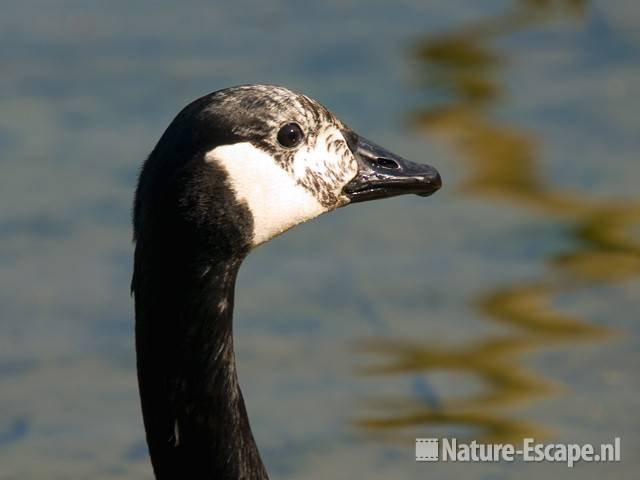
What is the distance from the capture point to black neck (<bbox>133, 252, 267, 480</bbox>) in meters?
5.46

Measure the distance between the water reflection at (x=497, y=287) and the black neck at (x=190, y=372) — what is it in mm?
1981

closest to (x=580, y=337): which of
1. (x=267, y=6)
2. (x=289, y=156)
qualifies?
(x=289, y=156)

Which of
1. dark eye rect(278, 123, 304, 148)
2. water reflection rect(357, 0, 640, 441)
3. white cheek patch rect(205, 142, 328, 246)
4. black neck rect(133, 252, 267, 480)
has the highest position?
water reflection rect(357, 0, 640, 441)

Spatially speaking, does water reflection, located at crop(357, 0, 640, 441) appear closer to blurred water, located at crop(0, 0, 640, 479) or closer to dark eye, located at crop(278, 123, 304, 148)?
blurred water, located at crop(0, 0, 640, 479)

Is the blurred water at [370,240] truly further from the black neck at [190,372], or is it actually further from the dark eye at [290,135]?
the dark eye at [290,135]

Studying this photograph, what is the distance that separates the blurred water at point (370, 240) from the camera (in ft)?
25.3

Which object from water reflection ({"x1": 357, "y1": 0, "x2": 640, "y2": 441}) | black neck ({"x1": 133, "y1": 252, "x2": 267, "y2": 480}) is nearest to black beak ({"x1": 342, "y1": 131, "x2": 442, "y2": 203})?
black neck ({"x1": 133, "y1": 252, "x2": 267, "y2": 480})

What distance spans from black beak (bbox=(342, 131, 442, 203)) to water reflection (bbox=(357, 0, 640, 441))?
1.79 metres

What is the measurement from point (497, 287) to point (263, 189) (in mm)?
3077

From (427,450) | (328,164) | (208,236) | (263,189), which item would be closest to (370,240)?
(427,450)

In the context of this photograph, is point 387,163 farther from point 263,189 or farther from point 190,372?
point 190,372

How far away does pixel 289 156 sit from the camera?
19.1 ft

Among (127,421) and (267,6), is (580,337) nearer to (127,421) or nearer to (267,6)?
(127,421)

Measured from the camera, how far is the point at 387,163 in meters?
6.24
